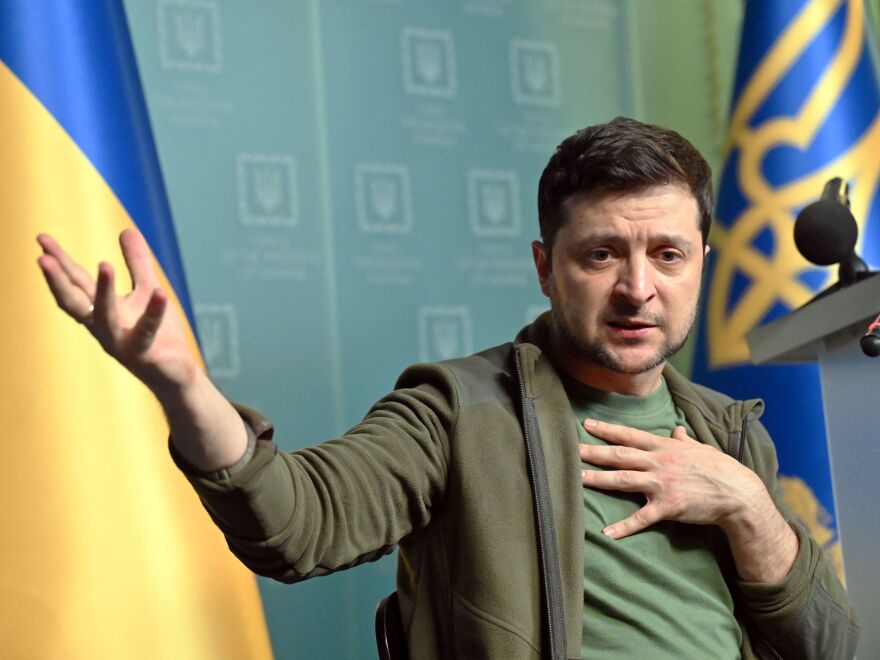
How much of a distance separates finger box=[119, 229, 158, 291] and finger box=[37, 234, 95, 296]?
0.04 metres

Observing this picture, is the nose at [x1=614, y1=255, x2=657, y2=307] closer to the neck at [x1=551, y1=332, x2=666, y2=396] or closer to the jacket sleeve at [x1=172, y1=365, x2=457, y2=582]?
the neck at [x1=551, y1=332, x2=666, y2=396]

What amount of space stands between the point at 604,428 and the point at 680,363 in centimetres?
199

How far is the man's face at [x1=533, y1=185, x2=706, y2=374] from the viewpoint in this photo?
1.65 m

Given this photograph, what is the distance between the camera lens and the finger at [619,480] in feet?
5.23

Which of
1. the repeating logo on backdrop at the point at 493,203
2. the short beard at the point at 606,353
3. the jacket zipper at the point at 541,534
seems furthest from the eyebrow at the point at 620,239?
the repeating logo on backdrop at the point at 493,203

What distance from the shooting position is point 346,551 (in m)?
1.39

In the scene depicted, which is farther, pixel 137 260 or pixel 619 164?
pixel 619 164

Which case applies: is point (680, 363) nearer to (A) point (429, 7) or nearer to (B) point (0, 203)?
(A) point (429, 7)

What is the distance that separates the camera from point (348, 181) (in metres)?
3.06

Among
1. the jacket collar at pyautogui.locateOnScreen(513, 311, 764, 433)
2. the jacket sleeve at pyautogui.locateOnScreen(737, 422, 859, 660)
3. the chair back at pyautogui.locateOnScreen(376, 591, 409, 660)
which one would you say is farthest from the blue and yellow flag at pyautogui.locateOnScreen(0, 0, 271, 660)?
the jacket sleeve at pyautogui.locateOnScreen(737, 422, 859, 660)

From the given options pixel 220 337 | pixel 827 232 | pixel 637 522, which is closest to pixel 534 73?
pixel 220 337

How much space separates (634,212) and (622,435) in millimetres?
333

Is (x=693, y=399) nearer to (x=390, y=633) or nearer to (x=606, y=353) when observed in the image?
(x=606, y=353)

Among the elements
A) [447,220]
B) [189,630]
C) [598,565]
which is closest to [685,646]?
[598,565]
